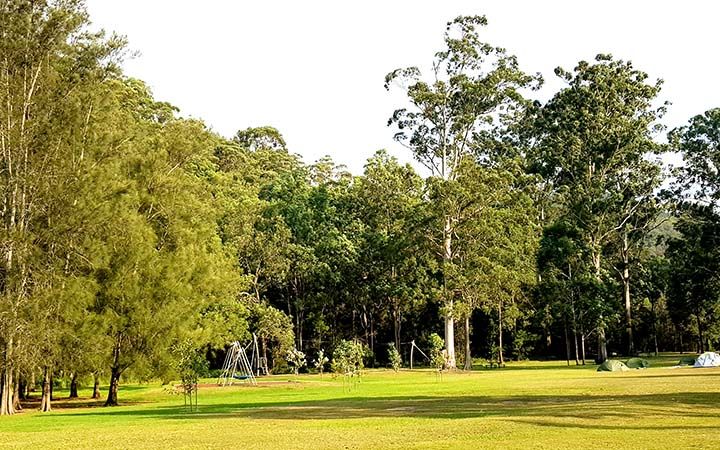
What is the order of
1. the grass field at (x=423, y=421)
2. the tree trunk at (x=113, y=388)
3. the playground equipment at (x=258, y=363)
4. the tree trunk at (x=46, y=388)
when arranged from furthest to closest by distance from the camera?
the playground equipment at (x=258, y=363) → the tree trunk at (x=113, y=388) → the tree trunk at (x=46, y=388) → the grass field at (x=423, y=421)

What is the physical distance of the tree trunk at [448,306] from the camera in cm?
6412

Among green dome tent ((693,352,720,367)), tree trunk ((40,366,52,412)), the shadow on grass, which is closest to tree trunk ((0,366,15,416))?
tree trunk ((40,366,52,412))

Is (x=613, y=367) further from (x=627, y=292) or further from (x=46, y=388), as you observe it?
(x=46, y=388)

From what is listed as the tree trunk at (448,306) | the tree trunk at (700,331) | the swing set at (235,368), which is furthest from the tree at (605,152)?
the swing set at (235,368)

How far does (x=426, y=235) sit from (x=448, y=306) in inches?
248

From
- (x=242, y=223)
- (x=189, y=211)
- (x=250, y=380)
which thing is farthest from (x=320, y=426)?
(x=242, y=223)

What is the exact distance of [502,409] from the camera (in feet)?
84.8

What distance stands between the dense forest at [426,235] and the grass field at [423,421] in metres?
9.37

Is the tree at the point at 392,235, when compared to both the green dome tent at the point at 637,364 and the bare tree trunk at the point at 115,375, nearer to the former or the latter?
the green dome tent at the point at 637,364

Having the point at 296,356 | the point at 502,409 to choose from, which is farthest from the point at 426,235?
the point at 502,409

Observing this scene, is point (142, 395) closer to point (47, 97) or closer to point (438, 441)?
point (47, 97)

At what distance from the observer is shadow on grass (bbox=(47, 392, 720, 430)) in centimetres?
2158

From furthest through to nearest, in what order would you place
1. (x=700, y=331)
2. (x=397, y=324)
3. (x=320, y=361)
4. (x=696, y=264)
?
(x=700, y=331)
(x=397, y=324)
(x=696, y=264)
(x=320, y=361)

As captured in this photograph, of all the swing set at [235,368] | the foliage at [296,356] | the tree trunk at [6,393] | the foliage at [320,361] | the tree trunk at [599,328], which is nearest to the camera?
the tree trunk at [6,393]
